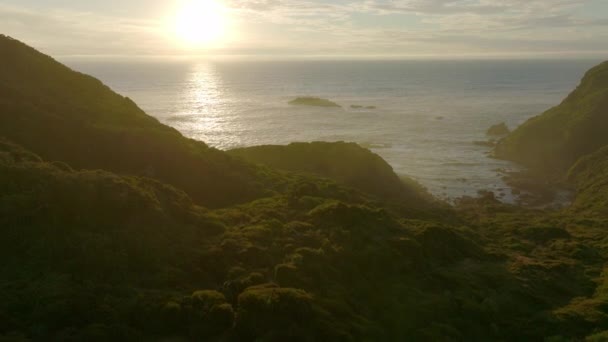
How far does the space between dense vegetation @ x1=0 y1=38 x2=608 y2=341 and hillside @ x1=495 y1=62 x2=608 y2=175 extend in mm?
34992

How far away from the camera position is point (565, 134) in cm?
7588

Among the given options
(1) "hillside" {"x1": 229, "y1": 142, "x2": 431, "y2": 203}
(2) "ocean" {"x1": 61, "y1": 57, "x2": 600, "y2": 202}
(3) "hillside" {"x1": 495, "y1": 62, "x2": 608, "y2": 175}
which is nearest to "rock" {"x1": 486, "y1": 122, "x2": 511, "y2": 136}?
(2) "ocean" {"x1": 61, "y1": 57, "x2": 600, "y2": 202}

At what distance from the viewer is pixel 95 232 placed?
23500mm

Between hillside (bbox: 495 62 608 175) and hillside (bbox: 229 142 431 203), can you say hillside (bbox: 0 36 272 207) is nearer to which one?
hillside (bbox: 229 142 431 203)

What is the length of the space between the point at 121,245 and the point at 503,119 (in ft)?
402

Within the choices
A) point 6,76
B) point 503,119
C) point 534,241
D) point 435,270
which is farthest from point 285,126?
point 435,270

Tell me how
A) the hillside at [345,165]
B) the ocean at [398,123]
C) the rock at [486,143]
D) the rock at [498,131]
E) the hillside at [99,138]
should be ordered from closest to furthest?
the hillside at [99,138], the hillside at [345,165], the ocean at [398,123], the rock at [486,143], the rock at [498,131]

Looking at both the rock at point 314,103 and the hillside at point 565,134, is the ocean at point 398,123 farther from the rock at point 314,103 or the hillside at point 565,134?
the rock at point 314,103

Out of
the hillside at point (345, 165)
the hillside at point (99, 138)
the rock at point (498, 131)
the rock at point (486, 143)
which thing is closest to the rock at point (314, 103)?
the rock at point (498, 131)

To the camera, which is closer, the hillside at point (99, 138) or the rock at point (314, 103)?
the hillside at point (99, 138)

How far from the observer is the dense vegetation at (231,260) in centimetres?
1886

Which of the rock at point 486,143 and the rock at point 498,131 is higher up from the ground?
the rock at point 498,131

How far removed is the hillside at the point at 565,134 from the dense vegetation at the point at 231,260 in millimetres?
34992

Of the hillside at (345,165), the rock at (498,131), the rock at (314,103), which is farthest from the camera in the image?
the rock at (314,103)
